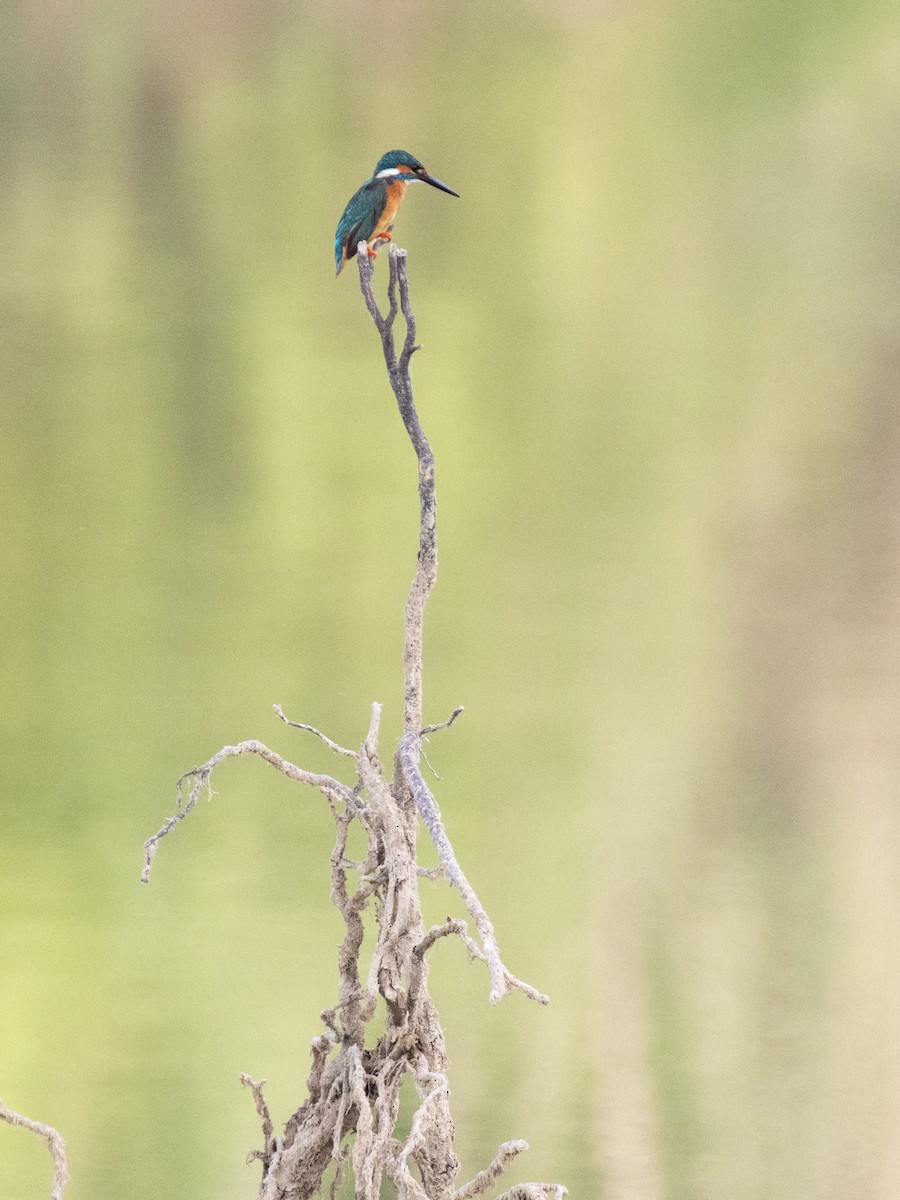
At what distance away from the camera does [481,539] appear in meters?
1.46

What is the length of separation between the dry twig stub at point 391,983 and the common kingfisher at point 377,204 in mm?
174

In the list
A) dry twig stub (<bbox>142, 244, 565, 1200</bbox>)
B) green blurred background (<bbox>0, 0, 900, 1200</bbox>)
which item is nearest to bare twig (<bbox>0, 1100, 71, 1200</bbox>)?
dry twig stub (<bbox>142, 244, 565, 1200</bbox>)

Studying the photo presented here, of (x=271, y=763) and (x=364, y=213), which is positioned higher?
(x=364, y=213)

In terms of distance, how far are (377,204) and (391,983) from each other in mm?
695

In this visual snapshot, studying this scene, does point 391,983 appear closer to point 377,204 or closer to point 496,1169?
point 496,1169

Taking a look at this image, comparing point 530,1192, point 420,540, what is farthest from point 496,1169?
point 420,540

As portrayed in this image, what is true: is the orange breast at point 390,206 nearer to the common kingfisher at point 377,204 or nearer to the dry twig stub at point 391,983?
the common kingfisher at point 377,204

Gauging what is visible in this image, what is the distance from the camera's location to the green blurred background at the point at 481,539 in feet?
4.66

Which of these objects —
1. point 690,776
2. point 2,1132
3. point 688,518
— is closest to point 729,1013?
point 690,776

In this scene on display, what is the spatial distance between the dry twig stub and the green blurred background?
0.42 m

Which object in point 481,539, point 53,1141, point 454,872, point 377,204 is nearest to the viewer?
point 454,872

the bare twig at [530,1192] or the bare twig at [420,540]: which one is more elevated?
the bare twig at [420,540]

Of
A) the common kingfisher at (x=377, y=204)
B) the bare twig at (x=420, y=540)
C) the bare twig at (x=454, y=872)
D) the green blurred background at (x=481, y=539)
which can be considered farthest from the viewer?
the green blurred background at (x=481, y=539)

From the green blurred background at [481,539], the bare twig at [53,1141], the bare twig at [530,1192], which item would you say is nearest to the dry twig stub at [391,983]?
the bare twig at [530,1192]
